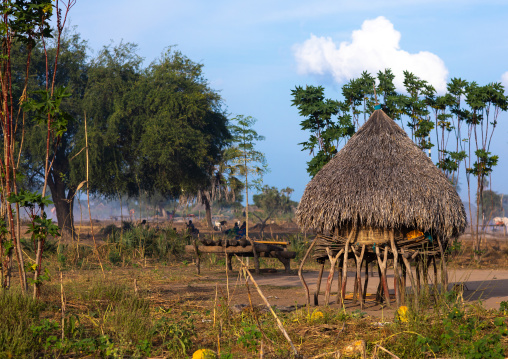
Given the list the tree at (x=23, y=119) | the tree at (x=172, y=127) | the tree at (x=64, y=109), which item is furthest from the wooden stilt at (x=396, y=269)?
the tree at (x=64, y=109)

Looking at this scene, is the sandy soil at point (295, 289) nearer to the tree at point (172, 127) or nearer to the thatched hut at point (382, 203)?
the thatched hut at point (382, 203)

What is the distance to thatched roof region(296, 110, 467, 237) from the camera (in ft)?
29.1

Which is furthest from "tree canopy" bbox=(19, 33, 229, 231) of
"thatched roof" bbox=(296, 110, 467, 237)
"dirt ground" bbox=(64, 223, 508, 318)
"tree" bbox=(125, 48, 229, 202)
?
"thatched roof" bbox=(296, 110, 467, 237)

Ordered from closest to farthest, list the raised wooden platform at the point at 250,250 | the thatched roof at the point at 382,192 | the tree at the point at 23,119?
the tree at the point at 23,119 → the thatched roof at the point at 382,192 → the raised wooden platform at the point at 250,250

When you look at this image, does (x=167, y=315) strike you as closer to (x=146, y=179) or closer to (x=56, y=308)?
(x=56, y=308)

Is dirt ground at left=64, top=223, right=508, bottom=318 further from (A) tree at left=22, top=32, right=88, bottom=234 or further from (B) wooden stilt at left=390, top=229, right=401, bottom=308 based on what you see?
(A) tree at left=22, top=32, right=88, bottom=234

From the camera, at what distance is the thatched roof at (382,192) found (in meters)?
8.86

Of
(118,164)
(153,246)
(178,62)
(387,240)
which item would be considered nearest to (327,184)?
(387,240)

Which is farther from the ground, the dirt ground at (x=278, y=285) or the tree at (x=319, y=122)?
the tree at (x=319, y=122)

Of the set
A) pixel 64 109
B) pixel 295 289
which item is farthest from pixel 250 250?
pixel 64 109

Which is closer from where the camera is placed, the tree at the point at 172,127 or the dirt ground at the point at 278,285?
the dirt ground at the point at 278,285

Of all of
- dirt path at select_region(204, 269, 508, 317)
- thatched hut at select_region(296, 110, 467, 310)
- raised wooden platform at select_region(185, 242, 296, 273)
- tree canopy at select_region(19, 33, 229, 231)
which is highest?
tree canopy at select_region(19, 33, 229, 231)

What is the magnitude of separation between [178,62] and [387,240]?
19187mm

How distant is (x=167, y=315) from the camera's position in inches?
300
